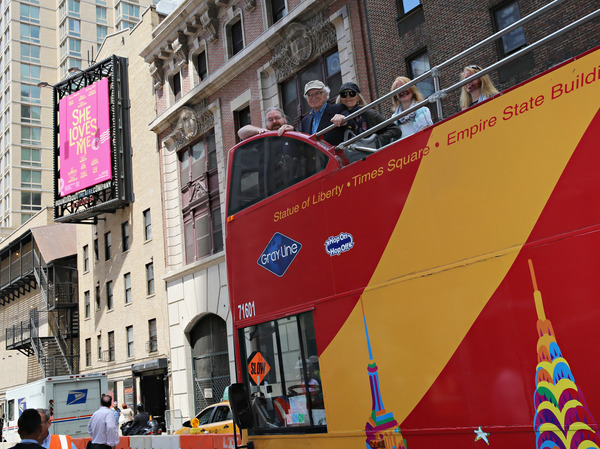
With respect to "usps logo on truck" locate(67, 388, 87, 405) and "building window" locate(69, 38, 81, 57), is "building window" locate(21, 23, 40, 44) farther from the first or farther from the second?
"usps logo on truck" locate(67, 388, 87, 405)

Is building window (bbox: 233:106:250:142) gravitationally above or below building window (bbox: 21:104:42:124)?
below

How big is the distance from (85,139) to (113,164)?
2999mm

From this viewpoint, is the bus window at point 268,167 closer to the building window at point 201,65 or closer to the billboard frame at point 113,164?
the building window at point 201,65

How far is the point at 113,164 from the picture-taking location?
113ft

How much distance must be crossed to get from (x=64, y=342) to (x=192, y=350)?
1868 cm

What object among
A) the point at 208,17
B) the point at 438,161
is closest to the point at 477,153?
the point at 438,161

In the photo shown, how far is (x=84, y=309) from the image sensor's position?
130 ft

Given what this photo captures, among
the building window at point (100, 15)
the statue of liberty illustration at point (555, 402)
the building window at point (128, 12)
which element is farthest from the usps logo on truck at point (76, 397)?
the building window at point (100, 15)

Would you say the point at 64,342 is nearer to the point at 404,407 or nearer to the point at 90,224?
the point at 90,224

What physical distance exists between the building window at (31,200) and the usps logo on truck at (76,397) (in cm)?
5274

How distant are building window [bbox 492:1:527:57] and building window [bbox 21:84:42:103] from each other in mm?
69775

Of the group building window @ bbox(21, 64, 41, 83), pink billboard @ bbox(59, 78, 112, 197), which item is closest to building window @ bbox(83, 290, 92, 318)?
pink billboard @ bbox(59, 78, 112, 197)

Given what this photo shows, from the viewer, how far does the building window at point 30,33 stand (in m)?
77.1

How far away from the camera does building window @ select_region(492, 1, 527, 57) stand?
1727 centimetres
